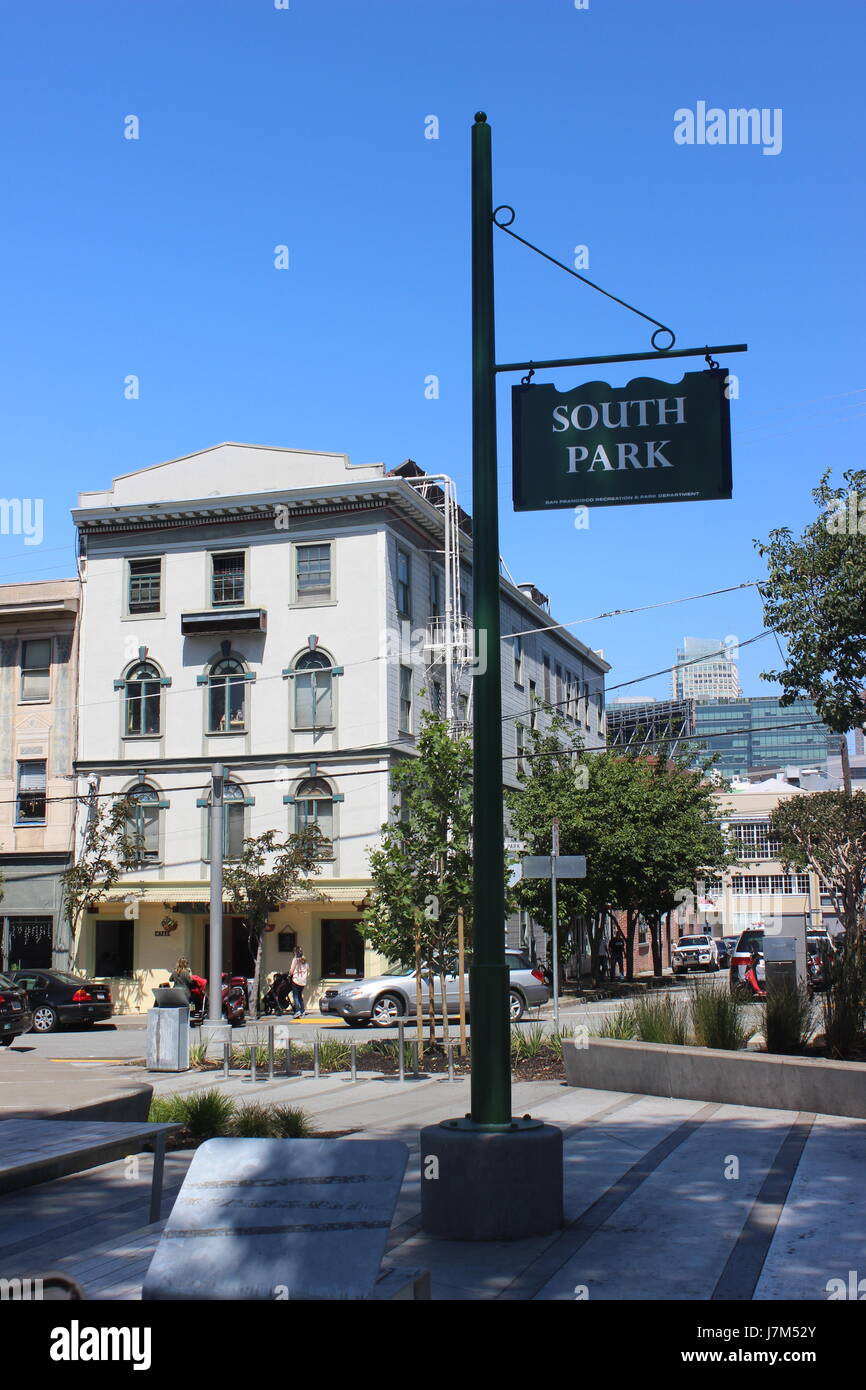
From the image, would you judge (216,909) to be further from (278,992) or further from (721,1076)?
(721,1076)

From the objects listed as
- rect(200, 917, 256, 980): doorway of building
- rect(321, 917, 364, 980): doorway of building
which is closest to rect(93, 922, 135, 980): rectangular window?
rect(200, 917, 256, 980): doorway of building

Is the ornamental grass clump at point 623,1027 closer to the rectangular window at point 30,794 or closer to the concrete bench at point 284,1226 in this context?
the concrete bench at point 284,1226

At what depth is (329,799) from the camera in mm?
38031

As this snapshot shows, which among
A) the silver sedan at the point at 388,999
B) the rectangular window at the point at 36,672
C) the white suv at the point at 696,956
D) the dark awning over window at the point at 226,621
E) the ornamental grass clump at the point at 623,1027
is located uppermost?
the dark awning over window at the point at 226,621

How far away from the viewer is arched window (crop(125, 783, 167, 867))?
129 ft

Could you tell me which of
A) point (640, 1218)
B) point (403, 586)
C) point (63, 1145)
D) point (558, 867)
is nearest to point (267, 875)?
point (403, 586)

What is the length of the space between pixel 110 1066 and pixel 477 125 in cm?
1595

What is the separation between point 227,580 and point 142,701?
4.50m

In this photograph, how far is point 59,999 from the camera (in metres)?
30.6

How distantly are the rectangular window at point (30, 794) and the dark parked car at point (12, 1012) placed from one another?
15794mm

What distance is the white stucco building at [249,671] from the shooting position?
38031mm

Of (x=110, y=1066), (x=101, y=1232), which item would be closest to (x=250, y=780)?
(x=110, y=1066)

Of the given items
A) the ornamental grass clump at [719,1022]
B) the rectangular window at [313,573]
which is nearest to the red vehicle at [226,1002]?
the rectangular window at [313,573]

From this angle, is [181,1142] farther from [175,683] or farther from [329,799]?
[175,683]
